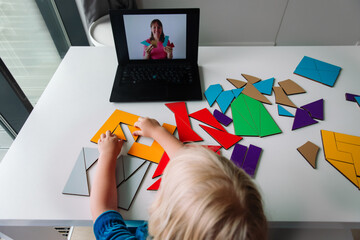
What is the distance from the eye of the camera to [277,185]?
0.59m

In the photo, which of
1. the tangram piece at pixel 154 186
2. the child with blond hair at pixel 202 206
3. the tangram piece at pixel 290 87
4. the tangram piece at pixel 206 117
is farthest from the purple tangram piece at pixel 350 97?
the tangram piece at pixel 154 186

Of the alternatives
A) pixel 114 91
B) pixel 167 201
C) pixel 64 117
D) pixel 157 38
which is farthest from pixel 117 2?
pixel 167 201

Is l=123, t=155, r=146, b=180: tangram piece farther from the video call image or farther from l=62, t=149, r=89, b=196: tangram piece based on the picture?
the video call image

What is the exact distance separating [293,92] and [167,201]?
65 centimetres

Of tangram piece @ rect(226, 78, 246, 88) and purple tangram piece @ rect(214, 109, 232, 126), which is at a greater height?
tangram piece @ rect(226, 78, 246, 88)

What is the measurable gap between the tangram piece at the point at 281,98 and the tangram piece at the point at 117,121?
51 centimetres

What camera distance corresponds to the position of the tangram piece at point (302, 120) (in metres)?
0.72

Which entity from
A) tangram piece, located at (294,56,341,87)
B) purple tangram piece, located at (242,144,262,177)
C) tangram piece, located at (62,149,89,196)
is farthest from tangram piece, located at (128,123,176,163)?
tangram piece, located at (294,56,341,87)

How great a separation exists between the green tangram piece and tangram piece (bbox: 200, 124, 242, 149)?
0.08 ft

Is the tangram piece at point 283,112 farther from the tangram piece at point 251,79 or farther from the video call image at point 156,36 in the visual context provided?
the video call image at point 156,36

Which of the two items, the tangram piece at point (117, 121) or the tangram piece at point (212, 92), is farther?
the tangram piece at point (212, 92)

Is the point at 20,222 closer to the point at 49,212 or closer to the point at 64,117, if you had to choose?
the point at 49,212

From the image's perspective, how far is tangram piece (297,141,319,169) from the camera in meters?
0.63

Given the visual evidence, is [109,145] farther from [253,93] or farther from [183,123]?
[253,93]
